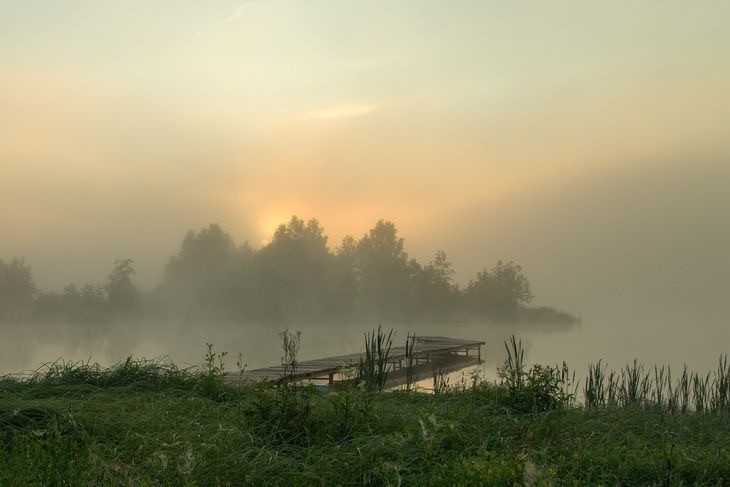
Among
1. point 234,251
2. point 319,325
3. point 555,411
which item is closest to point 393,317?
point 319,325

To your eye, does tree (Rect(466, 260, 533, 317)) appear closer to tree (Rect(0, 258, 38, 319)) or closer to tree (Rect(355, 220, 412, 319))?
tree (Rect(355, 220, 412, 319))

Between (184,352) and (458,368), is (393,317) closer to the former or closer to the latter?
(184,352)

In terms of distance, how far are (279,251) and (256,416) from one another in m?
55.8

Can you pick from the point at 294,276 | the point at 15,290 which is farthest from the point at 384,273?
the point at 15,290

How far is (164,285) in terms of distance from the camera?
66812 mm

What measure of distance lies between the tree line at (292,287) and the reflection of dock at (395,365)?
2952cm

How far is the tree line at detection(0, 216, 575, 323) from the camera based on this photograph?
61.7 m

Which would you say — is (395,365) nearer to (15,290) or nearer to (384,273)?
(384,273)

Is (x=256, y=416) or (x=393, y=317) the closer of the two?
(x=256, y=416)

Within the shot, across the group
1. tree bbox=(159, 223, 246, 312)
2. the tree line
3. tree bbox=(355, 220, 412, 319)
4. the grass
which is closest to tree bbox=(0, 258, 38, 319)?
the tree line

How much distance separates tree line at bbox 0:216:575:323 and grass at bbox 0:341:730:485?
5372 centimetres

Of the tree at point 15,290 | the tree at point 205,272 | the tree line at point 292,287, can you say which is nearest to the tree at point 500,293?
the tree line at point 292,287

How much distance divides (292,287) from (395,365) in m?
38.5

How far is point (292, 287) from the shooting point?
201 ft
